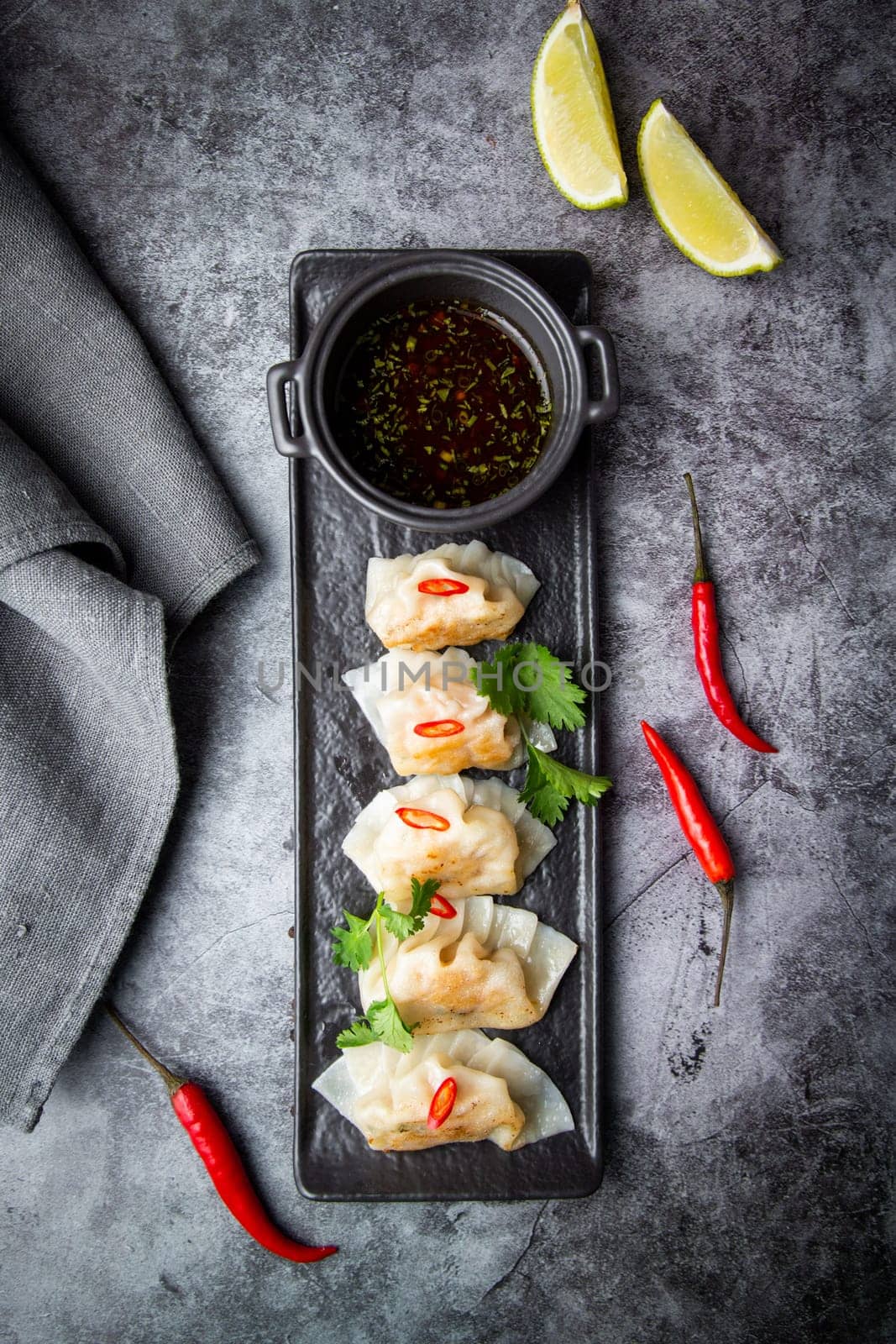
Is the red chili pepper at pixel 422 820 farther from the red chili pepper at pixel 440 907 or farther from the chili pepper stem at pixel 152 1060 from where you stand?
the chili pepper stem at pixel 152 1060

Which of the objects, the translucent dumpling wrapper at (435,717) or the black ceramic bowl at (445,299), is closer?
the black ceramic bowl at (445,299)

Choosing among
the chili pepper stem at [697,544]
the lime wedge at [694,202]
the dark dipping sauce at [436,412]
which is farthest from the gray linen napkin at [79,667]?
the lime wedge at [694,202]

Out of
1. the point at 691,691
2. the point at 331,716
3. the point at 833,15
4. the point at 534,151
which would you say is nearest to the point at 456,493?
the point at 331,716

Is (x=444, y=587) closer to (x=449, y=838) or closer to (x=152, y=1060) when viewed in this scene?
(x=449, y=838)

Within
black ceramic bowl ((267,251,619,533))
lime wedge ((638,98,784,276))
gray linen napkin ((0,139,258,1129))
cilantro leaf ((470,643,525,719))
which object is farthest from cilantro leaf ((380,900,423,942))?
lime wedge ((638,98,784,276))

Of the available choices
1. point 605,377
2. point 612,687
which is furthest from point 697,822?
point 605,377

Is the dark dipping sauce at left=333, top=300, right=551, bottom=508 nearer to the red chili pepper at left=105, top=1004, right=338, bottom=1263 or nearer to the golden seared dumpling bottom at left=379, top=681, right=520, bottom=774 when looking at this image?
the golden seared dumpling bottom at left=379, top=681, right=520, bottom=774
